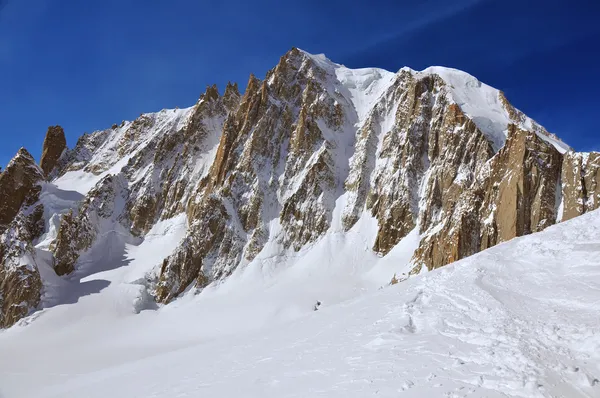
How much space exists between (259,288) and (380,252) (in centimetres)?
2296

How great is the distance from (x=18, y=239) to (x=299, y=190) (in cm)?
5588

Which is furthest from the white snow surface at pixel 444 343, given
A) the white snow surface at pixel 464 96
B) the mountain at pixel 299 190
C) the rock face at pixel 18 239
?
the white snow surface at pixel 464 96

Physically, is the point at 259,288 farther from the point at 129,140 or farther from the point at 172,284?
the point at 129,140

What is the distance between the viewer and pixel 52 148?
122 metres

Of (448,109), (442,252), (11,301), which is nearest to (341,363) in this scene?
(442,252)

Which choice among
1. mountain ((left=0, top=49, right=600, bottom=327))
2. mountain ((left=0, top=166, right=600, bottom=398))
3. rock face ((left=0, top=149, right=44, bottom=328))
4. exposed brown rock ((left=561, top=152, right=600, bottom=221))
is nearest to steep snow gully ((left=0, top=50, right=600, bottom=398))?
mountain ((left=0, top=166, right=600, bottom=398))

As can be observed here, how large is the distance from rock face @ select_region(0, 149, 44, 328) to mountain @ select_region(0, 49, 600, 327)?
0.26 metres

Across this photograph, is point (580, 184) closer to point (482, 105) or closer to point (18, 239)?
point (482, 105)

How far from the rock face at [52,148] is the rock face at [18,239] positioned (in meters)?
26.5

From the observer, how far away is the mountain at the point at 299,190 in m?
53.7

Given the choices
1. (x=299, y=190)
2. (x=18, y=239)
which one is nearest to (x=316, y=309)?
(x=299, y=190)

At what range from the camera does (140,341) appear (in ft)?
186

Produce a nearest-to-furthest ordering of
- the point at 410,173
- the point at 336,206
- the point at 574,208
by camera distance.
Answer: the point at 574,208 → the point at 410,173 → the point at 336,206

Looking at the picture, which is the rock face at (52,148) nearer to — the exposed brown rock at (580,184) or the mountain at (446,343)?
the mountain at (446,343)
